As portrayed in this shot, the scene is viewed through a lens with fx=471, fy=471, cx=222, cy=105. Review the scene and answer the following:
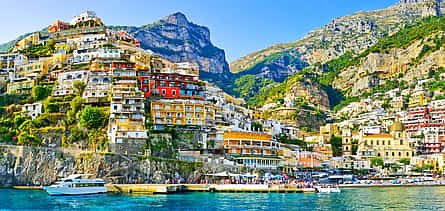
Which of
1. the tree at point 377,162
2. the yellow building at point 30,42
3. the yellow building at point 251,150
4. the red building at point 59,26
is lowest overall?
the tree at point 377,162

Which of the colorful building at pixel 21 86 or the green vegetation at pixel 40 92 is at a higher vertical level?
the colorful building at pixel 21 86

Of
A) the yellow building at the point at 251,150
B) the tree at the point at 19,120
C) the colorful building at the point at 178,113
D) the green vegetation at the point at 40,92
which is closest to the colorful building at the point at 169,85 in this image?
the colorful building at the point at 178,113

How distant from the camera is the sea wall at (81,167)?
74.4 m

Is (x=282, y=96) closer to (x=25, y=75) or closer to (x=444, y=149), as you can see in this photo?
(x=444, y=149)

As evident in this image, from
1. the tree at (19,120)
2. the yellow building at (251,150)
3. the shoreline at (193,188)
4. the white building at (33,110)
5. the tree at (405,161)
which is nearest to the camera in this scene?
the shoreline at (193,188)

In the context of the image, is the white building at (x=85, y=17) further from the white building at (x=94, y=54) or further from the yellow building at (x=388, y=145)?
the yellow building at (x=388, y=145)

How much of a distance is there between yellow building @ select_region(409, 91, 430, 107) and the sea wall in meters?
94.0

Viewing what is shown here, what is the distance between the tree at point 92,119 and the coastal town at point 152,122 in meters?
0.17

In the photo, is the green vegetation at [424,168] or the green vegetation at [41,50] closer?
the green vegetation at [424,168]

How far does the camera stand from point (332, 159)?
112m

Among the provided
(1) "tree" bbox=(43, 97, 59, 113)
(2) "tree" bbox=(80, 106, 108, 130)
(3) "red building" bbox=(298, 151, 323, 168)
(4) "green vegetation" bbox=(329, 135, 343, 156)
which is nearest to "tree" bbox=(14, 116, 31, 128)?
(1) "tree" bbox=(43, 97, 59, 113)

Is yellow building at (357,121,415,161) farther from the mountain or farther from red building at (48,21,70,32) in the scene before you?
red building at (48,21,70,32)

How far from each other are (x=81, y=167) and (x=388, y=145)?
7835cm

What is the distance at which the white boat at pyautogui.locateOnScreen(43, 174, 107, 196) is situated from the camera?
2616 inches
